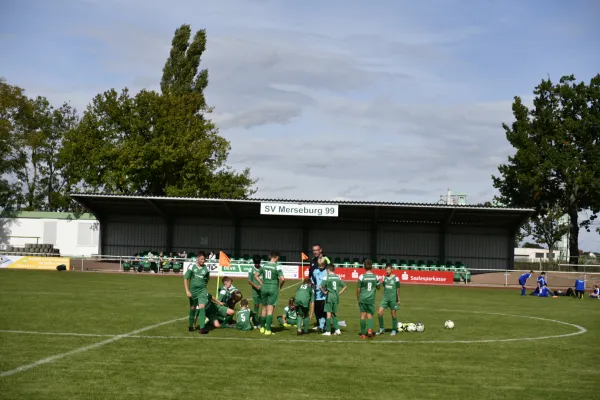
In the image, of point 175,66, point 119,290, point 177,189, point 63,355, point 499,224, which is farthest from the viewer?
point 175,66

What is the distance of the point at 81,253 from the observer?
217 feet

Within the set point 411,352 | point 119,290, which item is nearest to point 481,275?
point 119,290

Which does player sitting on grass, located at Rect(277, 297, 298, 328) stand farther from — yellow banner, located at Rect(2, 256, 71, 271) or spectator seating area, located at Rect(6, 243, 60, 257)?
spectator seating area, located at Rect(6, 243, 60, 257)

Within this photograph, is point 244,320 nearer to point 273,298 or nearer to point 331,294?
point 273,298

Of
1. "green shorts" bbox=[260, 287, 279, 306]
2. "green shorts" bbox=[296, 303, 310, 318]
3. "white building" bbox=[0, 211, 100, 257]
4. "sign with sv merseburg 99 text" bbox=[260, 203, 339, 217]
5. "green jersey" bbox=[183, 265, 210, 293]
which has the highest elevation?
"sign with sv merseburg 99 text" bbox=[260, 203, 339, 217]

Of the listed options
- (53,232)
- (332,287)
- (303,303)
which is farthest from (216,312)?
(53,232)

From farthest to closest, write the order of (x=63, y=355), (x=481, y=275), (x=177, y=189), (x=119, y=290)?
(x=177, y=189) → (x=481, y=275) → (x=119, y=290) → (x=63, y=355)

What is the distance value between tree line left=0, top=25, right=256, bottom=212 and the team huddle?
4698cm

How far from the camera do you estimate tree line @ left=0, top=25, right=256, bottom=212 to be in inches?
2516

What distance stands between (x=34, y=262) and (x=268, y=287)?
3644cm

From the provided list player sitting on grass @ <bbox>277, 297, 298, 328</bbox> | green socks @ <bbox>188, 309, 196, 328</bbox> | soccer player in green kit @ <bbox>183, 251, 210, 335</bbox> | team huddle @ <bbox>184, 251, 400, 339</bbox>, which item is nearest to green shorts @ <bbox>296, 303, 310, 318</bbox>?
team huddle @ <bbox>184, 251, 400, 339</bbox>

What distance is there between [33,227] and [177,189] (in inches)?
579

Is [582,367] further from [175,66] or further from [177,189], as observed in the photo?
[175,66]

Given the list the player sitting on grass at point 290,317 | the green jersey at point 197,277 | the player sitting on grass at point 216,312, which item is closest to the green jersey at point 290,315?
the player sitting on grass at point 290,317
